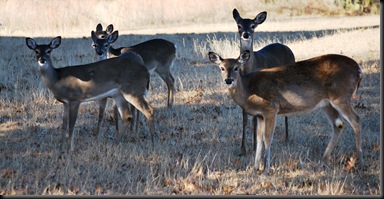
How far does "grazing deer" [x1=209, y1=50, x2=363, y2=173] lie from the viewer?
8.32 meters

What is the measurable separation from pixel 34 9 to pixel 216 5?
13.2 m

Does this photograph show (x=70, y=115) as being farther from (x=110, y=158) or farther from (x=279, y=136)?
(x=279, y=136)

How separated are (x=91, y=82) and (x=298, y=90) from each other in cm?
315

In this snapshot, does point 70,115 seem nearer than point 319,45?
Yes

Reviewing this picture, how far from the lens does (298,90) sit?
27.6 ft

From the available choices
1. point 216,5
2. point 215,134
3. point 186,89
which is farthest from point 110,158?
point 216,5

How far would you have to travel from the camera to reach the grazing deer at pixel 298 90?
27.3ft

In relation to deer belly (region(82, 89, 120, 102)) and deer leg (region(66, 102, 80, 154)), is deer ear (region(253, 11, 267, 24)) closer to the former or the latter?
deer belly (region(82, 89, 120, 102))

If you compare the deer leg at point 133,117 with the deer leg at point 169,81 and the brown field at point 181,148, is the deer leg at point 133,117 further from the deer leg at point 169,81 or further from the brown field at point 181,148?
the deer leg at point 169,81

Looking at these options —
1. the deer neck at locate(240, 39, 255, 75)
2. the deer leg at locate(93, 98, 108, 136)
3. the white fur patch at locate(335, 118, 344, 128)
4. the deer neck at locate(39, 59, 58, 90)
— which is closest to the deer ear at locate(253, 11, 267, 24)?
the deer neck at locate(240, 39, 255, 75)

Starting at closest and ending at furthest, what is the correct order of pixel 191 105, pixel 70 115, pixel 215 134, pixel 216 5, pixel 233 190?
pixel 233 190 < pixel 70 115 < pixel 215 134 < pixel 191 105 < pixel 216 5

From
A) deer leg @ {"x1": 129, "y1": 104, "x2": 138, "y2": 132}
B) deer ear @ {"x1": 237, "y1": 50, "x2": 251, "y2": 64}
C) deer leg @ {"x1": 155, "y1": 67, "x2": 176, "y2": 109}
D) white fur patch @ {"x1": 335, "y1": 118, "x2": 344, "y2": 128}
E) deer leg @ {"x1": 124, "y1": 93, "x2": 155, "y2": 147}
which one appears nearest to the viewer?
deer ear @ {"x1": 237, "y1": 50, "x2": 251, "y2": 64}

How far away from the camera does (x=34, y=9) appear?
34062 millimetres

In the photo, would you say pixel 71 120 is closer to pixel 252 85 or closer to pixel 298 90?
pixel 252 85
